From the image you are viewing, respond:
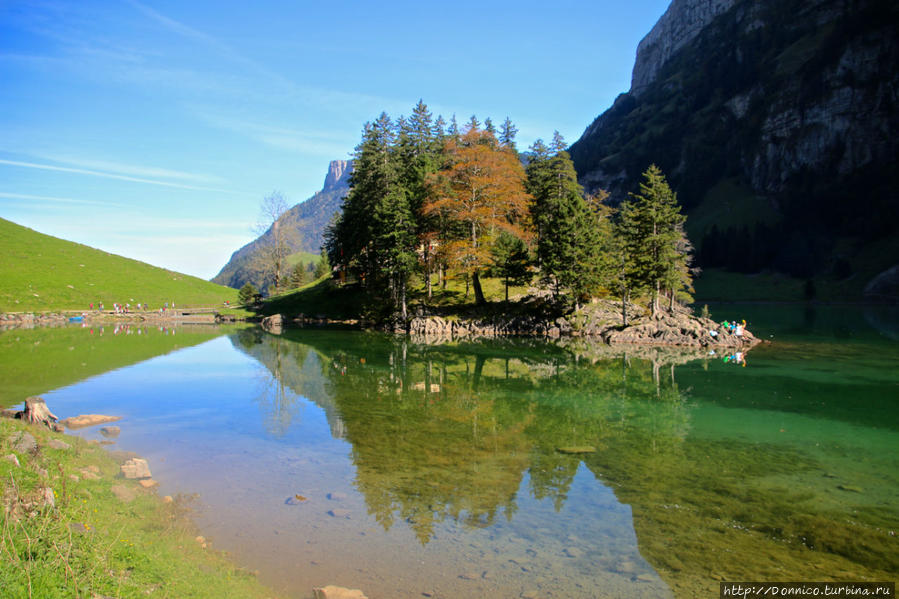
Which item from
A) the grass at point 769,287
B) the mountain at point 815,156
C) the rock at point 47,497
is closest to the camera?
the rock at point 47,497

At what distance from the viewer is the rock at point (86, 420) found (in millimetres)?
19016

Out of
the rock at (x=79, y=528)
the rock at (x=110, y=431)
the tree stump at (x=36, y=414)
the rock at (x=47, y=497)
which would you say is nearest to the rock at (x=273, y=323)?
the rock at (x=110, y=431)

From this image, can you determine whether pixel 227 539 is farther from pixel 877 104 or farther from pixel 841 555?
pixel 877 104

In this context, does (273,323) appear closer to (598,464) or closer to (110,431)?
(110,431)

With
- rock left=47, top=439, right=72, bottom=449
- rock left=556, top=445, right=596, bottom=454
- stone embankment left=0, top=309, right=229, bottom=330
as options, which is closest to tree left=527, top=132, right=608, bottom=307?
rock left=556, top=445, right=596, bottom=454

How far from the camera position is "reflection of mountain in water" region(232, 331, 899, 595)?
1027 centimetres

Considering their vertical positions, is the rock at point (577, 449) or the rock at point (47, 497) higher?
the rock at point (47, 497)

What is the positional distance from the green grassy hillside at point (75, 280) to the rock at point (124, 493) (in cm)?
8174

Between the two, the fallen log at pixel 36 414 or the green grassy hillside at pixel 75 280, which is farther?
the green grassy hillside at pixel 75 280

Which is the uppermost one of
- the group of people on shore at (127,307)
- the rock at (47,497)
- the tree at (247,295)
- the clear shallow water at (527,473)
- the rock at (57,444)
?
the tree at (247,295)

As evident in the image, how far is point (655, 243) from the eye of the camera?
49469 millimetres

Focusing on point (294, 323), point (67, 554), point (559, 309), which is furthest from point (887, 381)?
point (294, 323)

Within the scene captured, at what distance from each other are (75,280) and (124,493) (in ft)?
323

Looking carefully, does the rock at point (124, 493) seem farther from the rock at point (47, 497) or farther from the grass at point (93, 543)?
the rock at point (47, 497)
